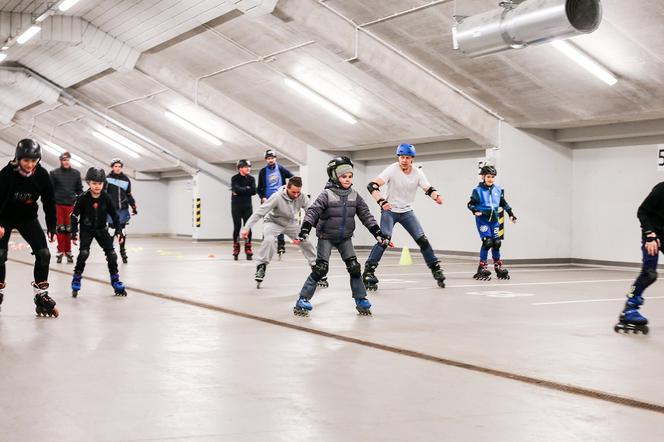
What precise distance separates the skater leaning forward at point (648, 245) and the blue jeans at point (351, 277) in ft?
8.25

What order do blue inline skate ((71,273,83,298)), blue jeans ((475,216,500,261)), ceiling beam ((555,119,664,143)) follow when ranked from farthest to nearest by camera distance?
ceiling beam ((555,119,664,143))
blue jeans ((475,216,500,261))
blue inline skate ((71,273,83,298))

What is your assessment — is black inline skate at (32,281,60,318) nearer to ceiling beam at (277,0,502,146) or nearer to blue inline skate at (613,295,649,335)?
blue inline skate at (613,295,649,335)

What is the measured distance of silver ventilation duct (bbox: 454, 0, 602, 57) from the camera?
10398 mm

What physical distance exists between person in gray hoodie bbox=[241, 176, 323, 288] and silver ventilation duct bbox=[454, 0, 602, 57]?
3.29m

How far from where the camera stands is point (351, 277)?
8.58m

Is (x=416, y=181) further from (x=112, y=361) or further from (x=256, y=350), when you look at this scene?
(x=112, y=361)

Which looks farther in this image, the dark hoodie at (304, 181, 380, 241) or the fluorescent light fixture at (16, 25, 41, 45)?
the fluorescent light fixture at (16, 25, 41, 45)

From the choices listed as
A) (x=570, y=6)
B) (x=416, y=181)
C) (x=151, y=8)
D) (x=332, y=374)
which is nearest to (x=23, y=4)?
(x=151, y=8)

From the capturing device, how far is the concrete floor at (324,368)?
415 centimetres

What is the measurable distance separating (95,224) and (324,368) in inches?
222

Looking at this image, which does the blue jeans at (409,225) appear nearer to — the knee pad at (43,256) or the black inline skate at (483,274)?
the black inline skate at (483,274)

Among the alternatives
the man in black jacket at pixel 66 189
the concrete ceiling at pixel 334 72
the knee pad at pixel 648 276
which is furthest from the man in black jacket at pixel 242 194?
the knee pad at pixel 648 276

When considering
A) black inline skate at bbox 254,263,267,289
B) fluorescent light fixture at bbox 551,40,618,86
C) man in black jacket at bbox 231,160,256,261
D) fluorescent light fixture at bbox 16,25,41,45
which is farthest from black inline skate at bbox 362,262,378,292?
fluorescent light fixture at bbox 16,25,41,45

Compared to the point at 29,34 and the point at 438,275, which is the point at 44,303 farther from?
the point at 29,34
